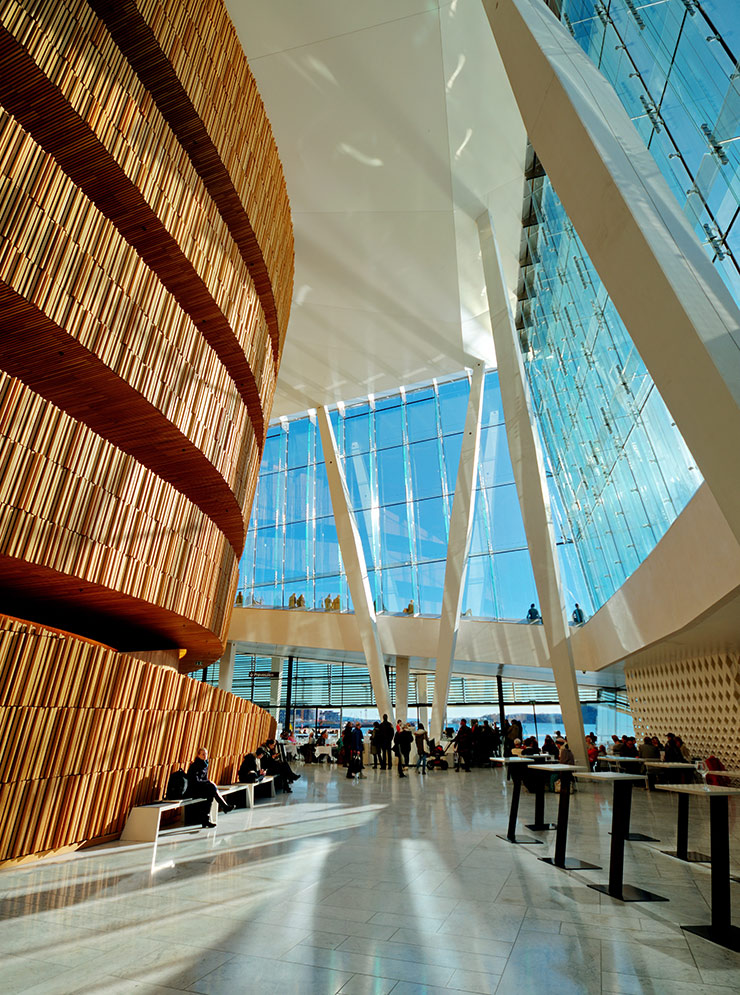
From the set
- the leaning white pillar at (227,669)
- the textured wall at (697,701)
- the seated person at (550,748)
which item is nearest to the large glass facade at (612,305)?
the textured wall at (697,701)

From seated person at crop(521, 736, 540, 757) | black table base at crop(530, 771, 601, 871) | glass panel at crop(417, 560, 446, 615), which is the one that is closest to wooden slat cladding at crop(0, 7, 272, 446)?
black table base at crop(530, 771, 601, 871)

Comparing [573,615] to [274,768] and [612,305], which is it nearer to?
[274,768]

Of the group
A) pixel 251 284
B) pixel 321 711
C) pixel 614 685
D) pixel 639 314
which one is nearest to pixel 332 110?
pixel 251 284

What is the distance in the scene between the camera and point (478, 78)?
12.7 metres

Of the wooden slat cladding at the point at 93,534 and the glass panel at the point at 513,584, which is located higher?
the glass panel at the point at 513,584

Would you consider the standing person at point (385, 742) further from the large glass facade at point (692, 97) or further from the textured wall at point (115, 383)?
the large glass facade at point (692, 97)

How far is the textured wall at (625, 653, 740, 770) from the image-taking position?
12414 mm

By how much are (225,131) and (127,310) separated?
15.2 feet

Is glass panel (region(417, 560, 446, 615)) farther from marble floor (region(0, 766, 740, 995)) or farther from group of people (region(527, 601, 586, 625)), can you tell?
marble floor (region(0, 766, 740, 995))

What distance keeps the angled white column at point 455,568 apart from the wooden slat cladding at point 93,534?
37.9 ft

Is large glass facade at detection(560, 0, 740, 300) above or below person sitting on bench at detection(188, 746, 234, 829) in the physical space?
above

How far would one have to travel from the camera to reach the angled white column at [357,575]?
22.5m

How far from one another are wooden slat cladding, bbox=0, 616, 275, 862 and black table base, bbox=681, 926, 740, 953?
6.00 meters

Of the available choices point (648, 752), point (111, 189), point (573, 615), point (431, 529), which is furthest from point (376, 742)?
point (111, 189)
